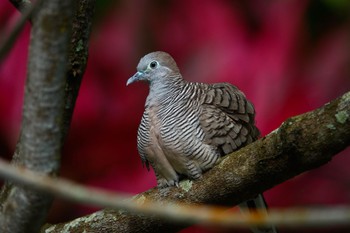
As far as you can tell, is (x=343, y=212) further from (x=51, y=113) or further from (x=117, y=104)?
(x=117, y=104)

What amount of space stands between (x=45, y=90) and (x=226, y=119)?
1.12m

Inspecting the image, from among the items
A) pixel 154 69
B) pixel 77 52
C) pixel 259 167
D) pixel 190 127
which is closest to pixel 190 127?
pixel 190 127

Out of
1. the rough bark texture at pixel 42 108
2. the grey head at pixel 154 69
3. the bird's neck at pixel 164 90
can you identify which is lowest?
the rough bark texture at pixel 42 108

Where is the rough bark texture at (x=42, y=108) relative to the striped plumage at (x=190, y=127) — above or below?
below

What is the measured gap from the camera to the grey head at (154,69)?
2475 millimetres

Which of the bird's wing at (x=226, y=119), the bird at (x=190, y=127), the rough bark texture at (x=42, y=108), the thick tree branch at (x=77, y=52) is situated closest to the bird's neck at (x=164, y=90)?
the bird at (x=190, y=127)

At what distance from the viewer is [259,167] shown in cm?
177

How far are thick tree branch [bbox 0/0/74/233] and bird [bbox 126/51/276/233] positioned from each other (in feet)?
2.84

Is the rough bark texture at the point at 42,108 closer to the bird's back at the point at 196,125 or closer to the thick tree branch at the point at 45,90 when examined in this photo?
the thick tree branch at the point at 45,90

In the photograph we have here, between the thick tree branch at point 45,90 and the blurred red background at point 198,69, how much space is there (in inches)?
76.4

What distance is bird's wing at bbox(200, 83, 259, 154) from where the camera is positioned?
2268mm

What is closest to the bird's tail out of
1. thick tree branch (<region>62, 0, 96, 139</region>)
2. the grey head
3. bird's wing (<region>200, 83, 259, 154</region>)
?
A: bird's wing (<region>200, 83, 259, 154</region>)

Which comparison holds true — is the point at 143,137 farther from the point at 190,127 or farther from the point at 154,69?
the point at 154,69

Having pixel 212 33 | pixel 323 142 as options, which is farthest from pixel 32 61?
pixel 212 33
